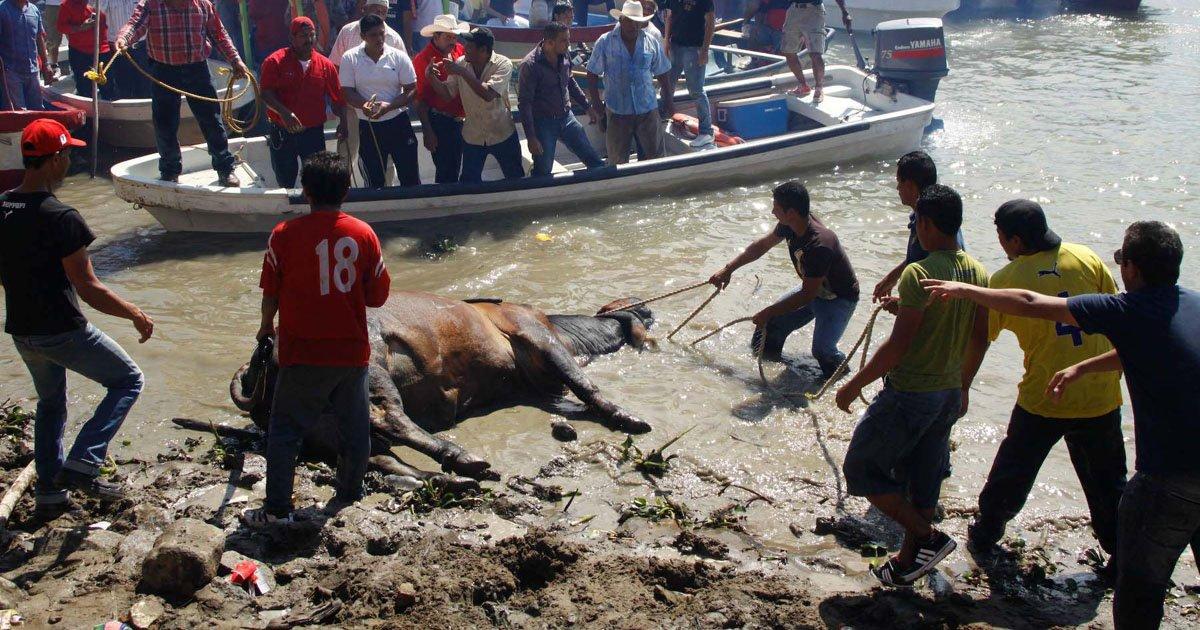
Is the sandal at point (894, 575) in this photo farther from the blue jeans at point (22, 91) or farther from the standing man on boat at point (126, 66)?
the standing man on boat at point (126, 66)

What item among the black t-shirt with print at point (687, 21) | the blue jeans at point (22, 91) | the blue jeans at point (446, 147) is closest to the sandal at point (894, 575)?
the blue jeans at point (446, 147)

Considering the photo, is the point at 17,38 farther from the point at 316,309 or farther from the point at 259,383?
the point at 316,309

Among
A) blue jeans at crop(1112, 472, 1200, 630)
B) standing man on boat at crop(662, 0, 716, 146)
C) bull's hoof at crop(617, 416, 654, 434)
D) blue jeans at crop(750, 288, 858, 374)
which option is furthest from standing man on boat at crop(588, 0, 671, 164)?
blue jeans at crop(1112, 472, 1200, 630)

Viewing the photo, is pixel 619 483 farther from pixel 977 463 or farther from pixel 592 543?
pixel 977 463

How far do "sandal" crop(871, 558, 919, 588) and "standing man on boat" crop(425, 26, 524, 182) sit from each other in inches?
254

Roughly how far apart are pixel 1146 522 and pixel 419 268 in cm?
665

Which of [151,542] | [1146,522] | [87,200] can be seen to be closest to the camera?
[1146,522]

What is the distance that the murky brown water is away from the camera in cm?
615

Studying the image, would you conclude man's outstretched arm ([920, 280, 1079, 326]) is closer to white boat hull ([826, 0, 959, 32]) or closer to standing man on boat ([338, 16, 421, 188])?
standing man on boat ([338, 16, 421, 188])

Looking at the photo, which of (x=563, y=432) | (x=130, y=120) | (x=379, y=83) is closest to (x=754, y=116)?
(x=379, y=83)

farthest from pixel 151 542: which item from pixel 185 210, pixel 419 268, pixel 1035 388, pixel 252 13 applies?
pixel 252 13

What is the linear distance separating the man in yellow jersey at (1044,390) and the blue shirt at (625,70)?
6.62 m

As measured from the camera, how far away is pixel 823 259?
6.55 meters

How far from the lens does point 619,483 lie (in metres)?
5.54
